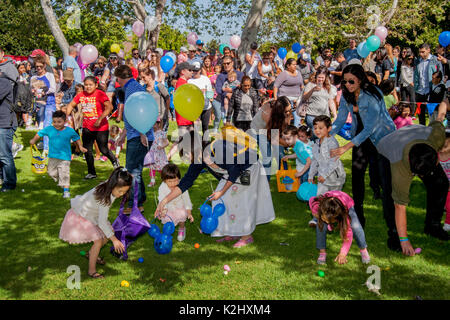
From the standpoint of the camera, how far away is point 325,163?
5547mm

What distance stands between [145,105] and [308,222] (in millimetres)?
2907

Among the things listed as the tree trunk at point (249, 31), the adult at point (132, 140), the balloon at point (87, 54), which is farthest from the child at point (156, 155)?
the tree trunk at point (249, 31)

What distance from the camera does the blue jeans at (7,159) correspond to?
727cm

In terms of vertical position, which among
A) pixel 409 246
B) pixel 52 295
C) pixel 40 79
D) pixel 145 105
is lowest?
pixel 52 295

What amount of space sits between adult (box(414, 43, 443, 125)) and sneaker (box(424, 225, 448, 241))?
737 cm

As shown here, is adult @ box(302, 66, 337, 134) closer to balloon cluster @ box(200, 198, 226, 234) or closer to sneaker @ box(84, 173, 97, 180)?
balloon cluster @ box(200, 198, 226, 234)

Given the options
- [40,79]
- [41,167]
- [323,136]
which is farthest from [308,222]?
[40,79]

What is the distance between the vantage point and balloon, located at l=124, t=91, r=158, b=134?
6.04 m

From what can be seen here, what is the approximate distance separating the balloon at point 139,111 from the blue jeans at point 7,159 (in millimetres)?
2572

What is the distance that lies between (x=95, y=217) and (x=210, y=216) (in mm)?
1361

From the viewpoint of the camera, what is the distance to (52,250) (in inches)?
210
